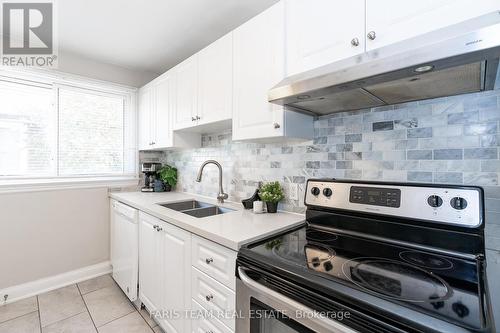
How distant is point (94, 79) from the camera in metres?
2.63

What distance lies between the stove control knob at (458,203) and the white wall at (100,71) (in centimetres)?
312

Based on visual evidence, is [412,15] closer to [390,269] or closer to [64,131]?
[390,269]

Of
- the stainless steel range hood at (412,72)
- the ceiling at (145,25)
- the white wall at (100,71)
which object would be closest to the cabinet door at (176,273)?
the stainless steel range hood at (412,72)

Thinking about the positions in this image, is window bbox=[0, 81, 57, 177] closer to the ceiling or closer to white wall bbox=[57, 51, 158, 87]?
white wall bbox=[57, 51, 158, 87]

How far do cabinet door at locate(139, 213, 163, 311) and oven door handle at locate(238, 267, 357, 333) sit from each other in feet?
3.18

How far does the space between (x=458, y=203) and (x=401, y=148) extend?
36 centimetres

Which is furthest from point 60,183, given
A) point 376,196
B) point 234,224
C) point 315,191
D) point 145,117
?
point 376,196

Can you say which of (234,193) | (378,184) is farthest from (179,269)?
(378,184)

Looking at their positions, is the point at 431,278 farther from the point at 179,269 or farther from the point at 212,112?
the point at 212,112

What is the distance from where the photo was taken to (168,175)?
2.75m

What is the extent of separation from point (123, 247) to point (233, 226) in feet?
4.83

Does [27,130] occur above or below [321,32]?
below

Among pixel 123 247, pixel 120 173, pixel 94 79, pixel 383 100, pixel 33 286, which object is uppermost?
pixel 94 79

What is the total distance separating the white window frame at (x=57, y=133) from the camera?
7.31 feet
